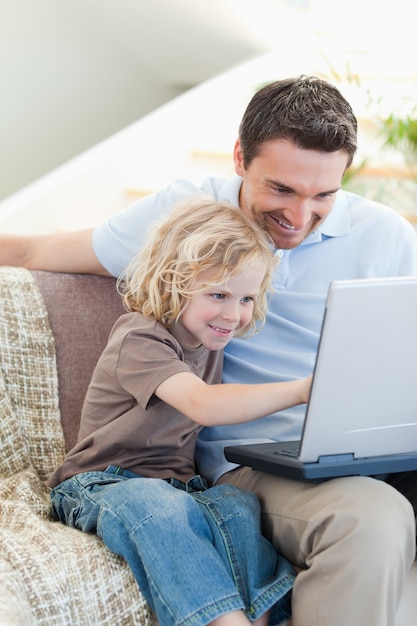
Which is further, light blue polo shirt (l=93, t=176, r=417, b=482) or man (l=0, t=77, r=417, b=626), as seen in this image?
light blue polo shirt (l=93, t=176, r=417, b=482)

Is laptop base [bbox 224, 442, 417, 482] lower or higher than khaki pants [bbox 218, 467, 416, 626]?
higher

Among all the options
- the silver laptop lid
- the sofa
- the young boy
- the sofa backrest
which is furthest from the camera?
the sofa backrest

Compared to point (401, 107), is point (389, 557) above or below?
below

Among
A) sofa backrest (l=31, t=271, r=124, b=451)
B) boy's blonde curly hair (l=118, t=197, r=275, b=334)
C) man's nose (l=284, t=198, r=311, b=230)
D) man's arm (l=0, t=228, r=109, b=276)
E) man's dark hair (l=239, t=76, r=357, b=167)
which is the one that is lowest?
sofa backrest (l=31, t=271, r=124, b=451)

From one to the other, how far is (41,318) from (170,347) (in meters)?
0.43

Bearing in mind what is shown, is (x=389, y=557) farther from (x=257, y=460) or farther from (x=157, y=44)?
(x=157, y=44)

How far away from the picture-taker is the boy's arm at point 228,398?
60.9 inches

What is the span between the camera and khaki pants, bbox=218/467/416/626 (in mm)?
1434

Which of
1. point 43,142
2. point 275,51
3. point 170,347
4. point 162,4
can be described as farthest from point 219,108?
point 170,347

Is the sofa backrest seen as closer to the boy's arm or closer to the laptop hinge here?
the boy's arm

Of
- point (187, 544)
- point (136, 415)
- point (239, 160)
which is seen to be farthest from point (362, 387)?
point (239, 160)

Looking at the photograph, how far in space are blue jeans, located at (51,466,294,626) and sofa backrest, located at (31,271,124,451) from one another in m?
0.36

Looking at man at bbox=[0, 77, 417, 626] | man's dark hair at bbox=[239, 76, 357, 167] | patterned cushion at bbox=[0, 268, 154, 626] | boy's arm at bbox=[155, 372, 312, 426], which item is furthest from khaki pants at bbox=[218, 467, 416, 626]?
man's dark hair at bbox=[239, 76, 357, 167]

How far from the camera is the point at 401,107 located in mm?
4312
